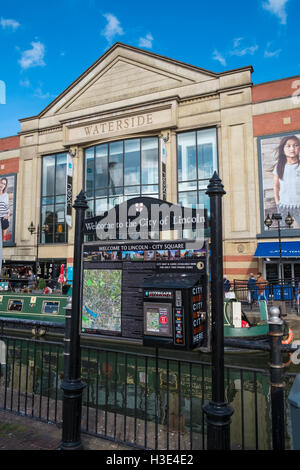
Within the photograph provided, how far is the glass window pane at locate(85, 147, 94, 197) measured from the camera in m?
30.4

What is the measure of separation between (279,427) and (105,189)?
1085 inches

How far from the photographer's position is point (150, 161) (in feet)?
91.9

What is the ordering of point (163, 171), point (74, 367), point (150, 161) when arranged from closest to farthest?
point (74, 367) < point (163, 171) < point (150, 161)

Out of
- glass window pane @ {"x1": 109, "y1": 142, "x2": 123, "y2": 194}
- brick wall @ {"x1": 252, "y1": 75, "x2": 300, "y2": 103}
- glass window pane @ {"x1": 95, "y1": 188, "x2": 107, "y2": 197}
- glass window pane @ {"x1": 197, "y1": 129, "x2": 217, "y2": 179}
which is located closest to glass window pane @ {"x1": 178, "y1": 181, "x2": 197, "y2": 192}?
glass window pane @ {"x1": 197, "y1": 129, "x2": 217, "y2": 179}

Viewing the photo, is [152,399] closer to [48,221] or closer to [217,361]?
[217,361]

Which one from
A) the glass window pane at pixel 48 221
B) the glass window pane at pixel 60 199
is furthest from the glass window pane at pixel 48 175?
the glass window pane at pixel 48 221

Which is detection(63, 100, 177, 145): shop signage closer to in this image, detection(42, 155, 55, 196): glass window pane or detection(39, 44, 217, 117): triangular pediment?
detection(39, 44, 217, 117): triangular pediment

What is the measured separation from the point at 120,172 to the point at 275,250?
48.4 feet

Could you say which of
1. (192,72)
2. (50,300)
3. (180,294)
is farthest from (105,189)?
(180,294)

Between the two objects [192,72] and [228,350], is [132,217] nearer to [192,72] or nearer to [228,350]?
[228,350]

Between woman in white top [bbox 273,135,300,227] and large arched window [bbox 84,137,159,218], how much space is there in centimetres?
954

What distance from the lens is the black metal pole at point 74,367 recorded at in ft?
12.1

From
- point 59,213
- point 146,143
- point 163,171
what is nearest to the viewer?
point 163,171

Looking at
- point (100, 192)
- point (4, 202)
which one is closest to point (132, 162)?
point (100, 192)
